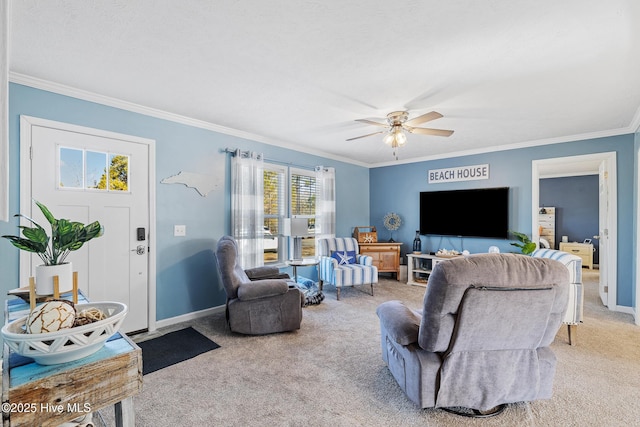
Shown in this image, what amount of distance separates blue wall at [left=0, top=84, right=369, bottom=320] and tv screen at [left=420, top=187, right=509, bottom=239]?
11.1 ft

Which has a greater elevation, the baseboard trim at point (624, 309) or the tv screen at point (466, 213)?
the tv screen at point (466, 213)

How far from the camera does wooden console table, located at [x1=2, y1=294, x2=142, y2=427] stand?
0.82 m

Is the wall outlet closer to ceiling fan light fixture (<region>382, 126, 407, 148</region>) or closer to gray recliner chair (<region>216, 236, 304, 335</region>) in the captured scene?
gray recliner chair (<region>216, 236, 304, 335</region>)

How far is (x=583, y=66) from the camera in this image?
7.09ft

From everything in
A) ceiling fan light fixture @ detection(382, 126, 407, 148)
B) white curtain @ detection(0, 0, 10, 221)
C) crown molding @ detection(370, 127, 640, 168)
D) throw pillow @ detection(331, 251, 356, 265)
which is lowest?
throw pillow @ detection(331, 251, 356, 265)

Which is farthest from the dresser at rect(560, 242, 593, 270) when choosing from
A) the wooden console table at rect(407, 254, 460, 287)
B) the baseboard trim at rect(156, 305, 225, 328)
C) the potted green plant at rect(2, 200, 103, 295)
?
the potted green plant at rect(2, 200, 103, 295)

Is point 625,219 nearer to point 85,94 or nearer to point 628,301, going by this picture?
point 628,301

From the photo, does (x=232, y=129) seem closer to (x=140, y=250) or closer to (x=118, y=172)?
(x=118, y=172)

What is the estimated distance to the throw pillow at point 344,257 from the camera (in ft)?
15.5

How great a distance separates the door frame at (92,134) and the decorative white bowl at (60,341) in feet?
6.60

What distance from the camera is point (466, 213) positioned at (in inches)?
197

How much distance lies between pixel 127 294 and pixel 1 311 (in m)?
0.87

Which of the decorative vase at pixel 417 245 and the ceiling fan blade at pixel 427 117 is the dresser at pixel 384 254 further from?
the ceiling fan blade at pixel 427 117

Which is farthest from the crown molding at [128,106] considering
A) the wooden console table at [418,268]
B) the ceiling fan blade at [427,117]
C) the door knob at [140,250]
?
the wooden console table at [418,268]
